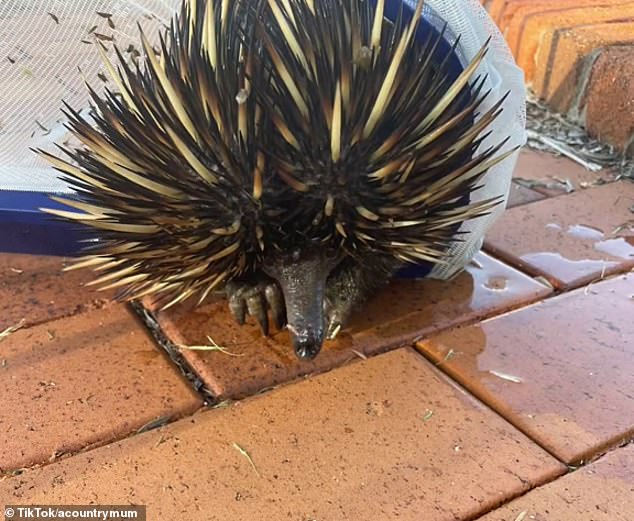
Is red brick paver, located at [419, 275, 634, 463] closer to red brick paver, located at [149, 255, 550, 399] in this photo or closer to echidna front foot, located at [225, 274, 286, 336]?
red brick paver, located at [149, 255, 550, 399]

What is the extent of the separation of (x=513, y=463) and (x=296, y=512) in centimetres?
25

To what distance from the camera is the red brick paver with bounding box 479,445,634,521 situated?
0.83 meters

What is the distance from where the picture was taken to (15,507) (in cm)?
85

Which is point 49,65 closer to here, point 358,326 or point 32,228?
point 32,228

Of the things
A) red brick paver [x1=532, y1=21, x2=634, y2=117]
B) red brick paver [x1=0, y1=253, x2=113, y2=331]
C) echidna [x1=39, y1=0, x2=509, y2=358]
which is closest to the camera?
echidna [x1=39, y1=0, x2=509, y2=358]

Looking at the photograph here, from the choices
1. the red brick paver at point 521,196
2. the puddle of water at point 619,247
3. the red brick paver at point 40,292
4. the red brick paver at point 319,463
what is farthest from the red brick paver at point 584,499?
the red brick paver at point 521,196

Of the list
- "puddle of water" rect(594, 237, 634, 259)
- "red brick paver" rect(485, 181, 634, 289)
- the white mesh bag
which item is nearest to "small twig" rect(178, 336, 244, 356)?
the white mesh bag

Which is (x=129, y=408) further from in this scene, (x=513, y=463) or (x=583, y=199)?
(x=583, y=199)

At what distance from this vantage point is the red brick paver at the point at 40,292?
123 centimetres

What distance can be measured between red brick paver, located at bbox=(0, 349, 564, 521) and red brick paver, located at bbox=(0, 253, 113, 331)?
36 cm

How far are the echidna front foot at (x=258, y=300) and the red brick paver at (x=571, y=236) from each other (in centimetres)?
49

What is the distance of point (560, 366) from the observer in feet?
3.55

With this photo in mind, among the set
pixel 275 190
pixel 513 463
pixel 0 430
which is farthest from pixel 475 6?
pixel 0 430

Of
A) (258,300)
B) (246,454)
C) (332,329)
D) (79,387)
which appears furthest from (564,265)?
(79,387)
